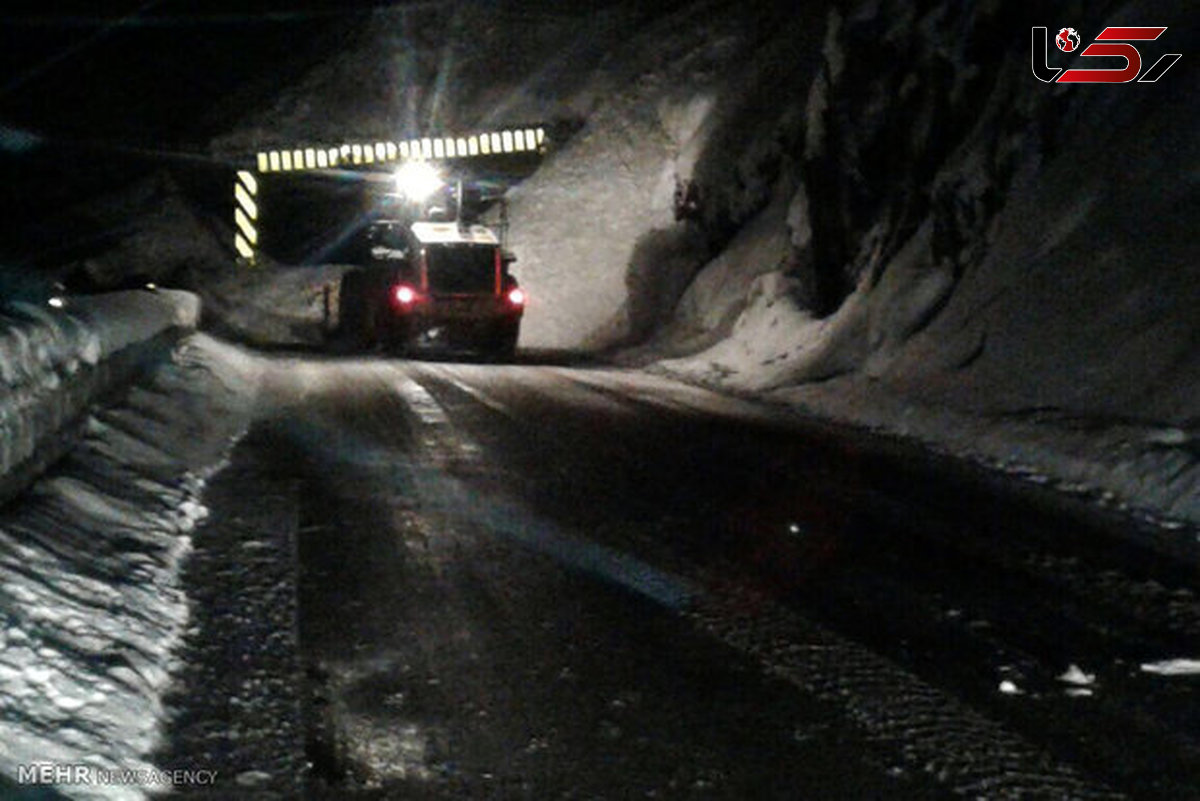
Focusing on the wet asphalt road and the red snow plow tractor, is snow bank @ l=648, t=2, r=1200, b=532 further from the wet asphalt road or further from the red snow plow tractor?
the red snow plow tractor

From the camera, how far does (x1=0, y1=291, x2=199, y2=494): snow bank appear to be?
7.96m

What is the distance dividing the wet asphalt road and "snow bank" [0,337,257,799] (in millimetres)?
684

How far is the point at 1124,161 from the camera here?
17.6 m

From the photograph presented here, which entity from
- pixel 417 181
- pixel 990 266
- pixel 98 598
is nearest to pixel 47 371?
pixel 98 598

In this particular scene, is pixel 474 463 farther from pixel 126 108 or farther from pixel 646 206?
pixel 126 108

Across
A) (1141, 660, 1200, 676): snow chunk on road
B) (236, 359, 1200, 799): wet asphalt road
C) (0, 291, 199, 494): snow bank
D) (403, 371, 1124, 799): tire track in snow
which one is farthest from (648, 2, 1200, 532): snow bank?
(0, 291, 199, 494): snow bank

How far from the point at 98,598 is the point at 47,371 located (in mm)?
2414

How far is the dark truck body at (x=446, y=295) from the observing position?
85.8 feet

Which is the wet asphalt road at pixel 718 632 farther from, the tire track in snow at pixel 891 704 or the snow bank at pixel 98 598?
the snow bank at pixel 98 598

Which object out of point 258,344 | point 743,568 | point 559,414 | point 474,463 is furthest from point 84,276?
point 743,568

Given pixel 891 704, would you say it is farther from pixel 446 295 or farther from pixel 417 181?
pixel 417 181

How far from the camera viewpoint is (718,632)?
7.21 meters

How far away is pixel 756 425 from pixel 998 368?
9.48 ft

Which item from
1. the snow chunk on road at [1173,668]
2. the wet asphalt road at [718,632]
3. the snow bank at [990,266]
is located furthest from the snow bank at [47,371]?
the snow bank at [990,266]
